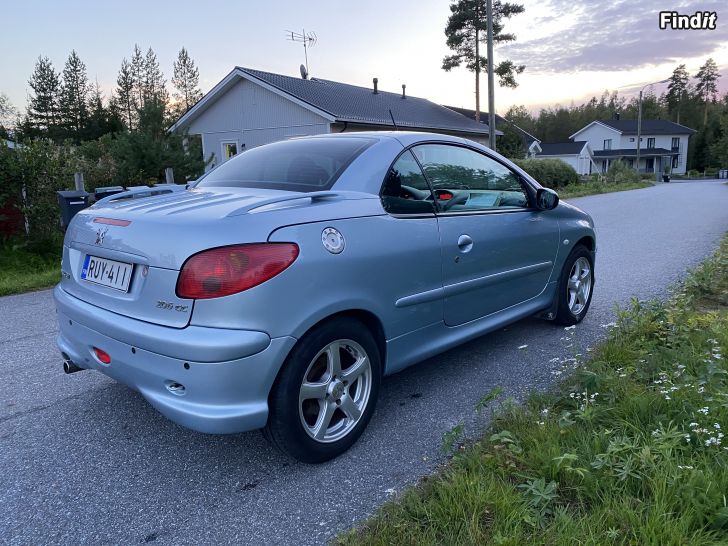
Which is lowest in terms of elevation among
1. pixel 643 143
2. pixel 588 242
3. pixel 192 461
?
pixel 192 461

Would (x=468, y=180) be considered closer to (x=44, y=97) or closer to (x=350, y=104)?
(x=350, y=104)

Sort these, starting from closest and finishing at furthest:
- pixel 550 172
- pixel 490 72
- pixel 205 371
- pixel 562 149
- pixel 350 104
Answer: pixel 205 371, pixel 490 72, pixel 350 104, pixel 550 172, pixel 562 149

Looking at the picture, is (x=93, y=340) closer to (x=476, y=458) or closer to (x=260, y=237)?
(x=260, y=237)

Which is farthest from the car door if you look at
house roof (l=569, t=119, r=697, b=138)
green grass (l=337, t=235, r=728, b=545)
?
house roof (l=569, t=119, r=697, b=138)

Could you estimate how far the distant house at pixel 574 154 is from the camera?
64.8 m

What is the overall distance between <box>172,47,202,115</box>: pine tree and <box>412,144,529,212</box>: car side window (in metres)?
63.0

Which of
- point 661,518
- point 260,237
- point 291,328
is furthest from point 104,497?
point 661,518

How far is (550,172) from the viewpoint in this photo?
93.9ft

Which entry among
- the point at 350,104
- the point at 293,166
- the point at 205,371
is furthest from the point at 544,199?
the point at 350,104

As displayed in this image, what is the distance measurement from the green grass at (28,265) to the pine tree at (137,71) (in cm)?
5890

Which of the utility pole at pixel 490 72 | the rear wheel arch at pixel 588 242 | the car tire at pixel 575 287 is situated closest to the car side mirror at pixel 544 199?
the car tire at pixel 575 287

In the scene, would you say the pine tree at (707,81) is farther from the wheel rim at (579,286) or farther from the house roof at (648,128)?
the wheel rim at (579,286)

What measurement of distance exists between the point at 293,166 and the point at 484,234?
1304mm

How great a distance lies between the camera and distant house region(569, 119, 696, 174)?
70688 mm
